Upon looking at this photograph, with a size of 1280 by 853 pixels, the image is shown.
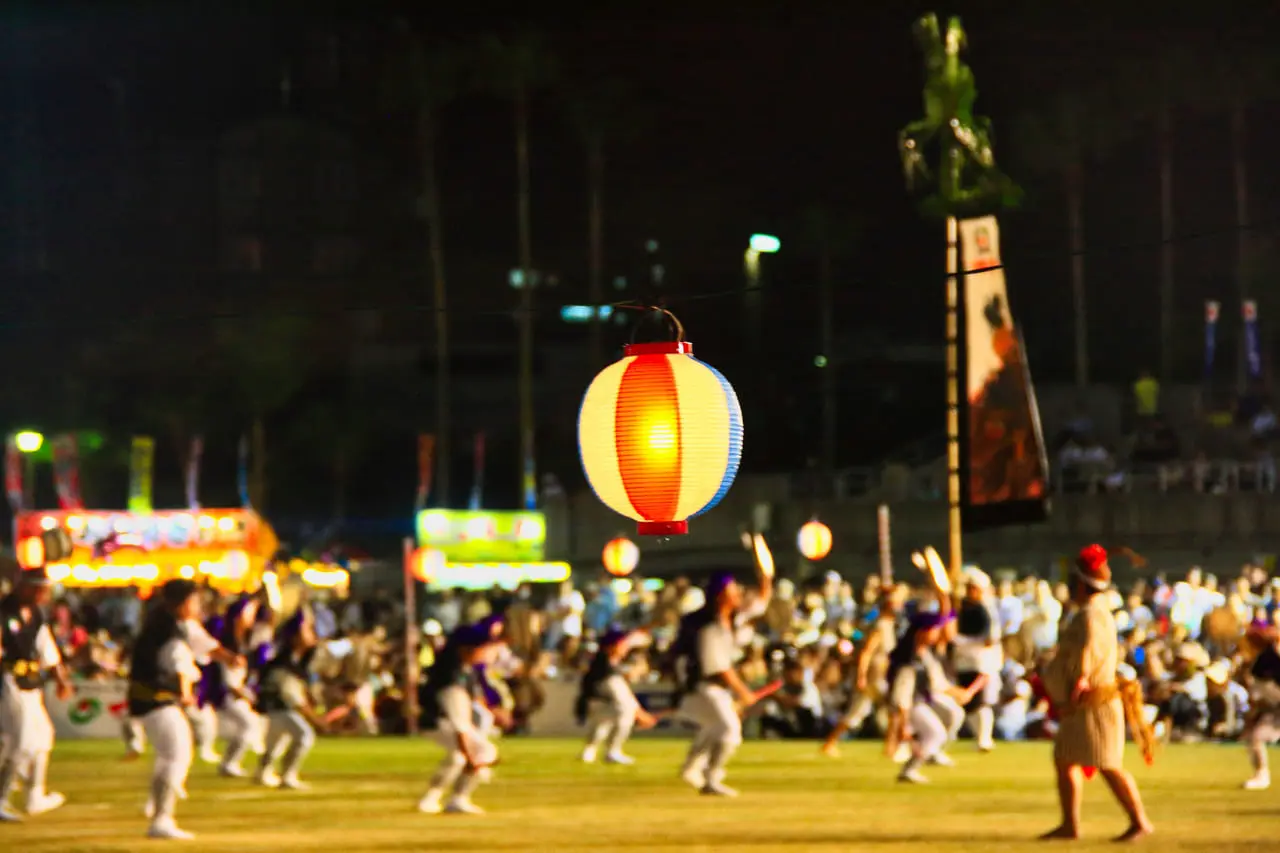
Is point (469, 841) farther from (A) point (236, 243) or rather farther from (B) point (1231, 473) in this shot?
(A) point (236, 243)

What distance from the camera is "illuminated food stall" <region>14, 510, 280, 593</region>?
1555 inches

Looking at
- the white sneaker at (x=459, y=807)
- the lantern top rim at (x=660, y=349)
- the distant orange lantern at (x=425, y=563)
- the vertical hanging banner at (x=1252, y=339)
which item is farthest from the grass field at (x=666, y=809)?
the vertical hanging banner at (x=1252, y=339)

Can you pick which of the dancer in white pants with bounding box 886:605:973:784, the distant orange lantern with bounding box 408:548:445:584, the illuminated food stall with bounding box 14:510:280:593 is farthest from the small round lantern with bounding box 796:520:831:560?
the illuminated food stall with bounding box 14:510:280:593

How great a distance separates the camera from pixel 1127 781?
12250 millimetres

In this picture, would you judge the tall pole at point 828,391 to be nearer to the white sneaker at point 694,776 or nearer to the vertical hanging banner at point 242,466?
the vertical hanging banner at point 242,466

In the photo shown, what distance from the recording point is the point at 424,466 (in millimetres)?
50562

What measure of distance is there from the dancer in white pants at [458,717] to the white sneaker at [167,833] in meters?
2.22

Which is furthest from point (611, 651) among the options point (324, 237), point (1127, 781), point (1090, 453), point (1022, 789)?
point (324, 237)

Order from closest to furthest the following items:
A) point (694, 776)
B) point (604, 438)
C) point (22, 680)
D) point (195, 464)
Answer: point (604, 438), point (22, 680), point (694, 776), point (195, 464)

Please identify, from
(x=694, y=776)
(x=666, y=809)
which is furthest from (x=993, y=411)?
(x=666, y=809)

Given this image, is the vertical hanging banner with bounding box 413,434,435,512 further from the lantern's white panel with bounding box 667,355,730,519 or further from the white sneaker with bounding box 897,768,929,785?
the lantern's white panel with bounding box 667,355,730,519

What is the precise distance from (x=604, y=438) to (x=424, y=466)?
38543 mm

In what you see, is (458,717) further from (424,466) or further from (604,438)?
(424,466)

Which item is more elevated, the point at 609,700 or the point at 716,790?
the point at 609,700
